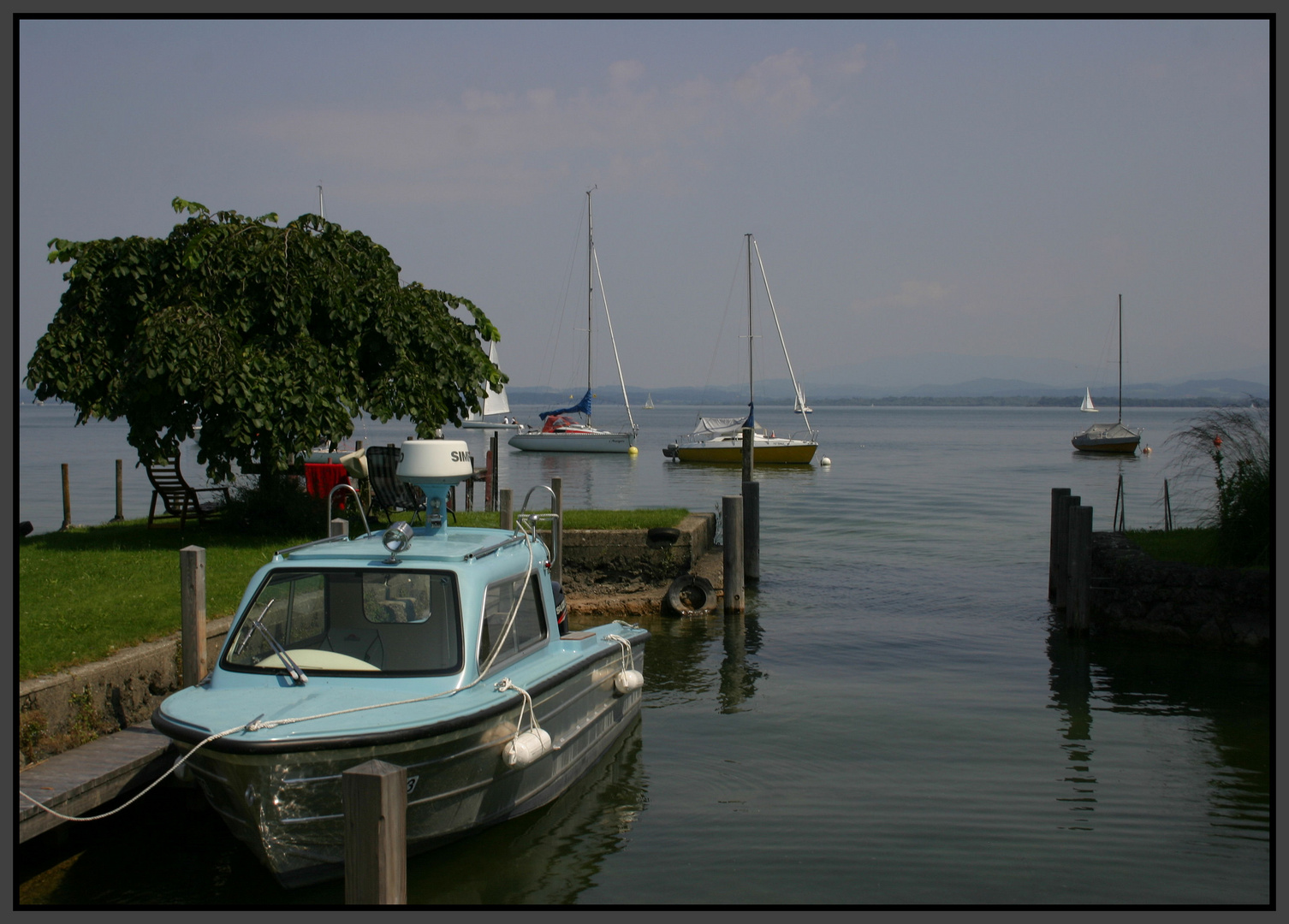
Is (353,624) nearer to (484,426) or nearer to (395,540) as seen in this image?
(395,540)

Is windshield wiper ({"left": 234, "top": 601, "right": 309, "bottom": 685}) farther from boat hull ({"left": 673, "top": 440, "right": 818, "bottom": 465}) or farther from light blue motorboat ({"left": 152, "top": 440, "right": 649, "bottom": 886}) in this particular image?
boat hull ({"left": 673, "top": 440, "right": 818, "bottom": 465})

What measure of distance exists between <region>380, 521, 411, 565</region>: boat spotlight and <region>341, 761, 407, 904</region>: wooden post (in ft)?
8.24

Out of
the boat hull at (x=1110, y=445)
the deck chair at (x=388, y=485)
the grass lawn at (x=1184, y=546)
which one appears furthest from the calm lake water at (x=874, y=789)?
the boat hull at (x=1110, y=445)

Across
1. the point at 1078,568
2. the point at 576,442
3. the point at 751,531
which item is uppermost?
the point at 576,442

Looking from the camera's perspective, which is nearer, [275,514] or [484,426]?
[275,514]

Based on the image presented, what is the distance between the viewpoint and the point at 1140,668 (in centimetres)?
1227

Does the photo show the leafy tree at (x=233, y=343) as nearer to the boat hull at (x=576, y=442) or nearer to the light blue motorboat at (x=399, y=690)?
the light blue motorboat at (x=399, y=690)

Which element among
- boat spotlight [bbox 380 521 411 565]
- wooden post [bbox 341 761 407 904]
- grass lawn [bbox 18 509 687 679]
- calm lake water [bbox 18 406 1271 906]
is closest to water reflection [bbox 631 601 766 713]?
calm lake water [bbox 18 406 1271 906]

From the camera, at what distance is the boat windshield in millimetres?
6848

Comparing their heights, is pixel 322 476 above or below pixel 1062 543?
above

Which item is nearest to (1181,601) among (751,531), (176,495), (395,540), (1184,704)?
(1184,704)

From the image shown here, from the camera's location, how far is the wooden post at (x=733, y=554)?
1466 cm

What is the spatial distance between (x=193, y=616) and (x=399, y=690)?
7.16ft

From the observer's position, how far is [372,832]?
479 cm
